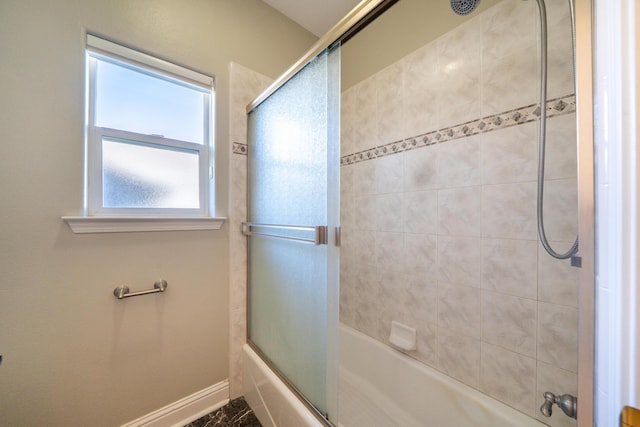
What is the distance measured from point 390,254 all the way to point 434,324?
0.44 m

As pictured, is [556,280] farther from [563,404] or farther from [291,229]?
[291,229]

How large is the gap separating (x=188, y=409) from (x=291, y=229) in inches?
45.4

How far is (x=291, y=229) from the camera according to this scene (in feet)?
3.69

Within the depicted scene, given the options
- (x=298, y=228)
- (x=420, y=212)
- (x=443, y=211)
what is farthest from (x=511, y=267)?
(x=298, y=228)

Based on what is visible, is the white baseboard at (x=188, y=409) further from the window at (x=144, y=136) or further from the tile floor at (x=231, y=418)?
the window at (x=144, y=136)

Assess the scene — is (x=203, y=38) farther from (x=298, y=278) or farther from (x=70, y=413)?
(x=70, y=413)

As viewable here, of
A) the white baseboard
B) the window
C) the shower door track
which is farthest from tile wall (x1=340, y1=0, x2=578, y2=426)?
the window

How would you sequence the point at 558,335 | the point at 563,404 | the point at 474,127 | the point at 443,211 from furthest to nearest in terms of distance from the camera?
the point at 443,211 → the point at 474,127 → the point at 558,335 → the point at 563,404

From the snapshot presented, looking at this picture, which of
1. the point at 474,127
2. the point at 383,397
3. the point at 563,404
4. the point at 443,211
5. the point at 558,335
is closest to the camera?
the point at 563,404

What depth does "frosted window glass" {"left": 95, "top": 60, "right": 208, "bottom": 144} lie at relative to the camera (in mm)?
1124

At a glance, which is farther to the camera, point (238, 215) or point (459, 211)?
point (238, 215)

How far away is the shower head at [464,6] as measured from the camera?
106cm

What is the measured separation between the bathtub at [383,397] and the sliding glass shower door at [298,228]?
93mm

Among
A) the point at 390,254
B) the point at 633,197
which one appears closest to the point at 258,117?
the point at 390,254
